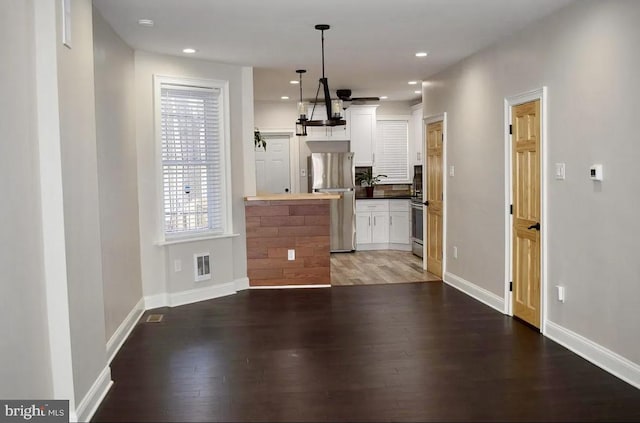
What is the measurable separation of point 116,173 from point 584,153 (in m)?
3.64

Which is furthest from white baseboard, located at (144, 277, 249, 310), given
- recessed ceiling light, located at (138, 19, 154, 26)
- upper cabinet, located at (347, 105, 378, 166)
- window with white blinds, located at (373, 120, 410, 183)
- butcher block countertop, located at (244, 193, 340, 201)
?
window with white blinds, located at (373, 120, 410, 183)

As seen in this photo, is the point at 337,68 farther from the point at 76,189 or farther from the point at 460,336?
the point at 76,189

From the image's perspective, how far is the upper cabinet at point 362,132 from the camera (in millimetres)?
9617

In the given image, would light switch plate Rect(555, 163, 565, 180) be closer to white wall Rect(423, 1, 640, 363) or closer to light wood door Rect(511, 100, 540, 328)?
white wall Rect(423, 1, 640, 363)

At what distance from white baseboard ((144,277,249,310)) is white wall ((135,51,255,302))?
0.04m

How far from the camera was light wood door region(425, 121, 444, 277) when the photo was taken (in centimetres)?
707

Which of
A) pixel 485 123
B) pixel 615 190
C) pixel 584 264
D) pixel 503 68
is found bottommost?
pixel 584 264

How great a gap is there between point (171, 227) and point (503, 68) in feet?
11.9

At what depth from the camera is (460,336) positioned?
4.64 metres

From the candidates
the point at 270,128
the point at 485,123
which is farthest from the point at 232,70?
the point at 270,128

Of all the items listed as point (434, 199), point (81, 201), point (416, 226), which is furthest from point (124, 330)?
point (416, 226)

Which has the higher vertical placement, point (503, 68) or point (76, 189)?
point (503, 68)

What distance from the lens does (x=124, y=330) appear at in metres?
4.71

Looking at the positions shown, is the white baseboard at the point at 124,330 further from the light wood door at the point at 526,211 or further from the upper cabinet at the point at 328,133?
the upper cabinet at the point at 328,133
